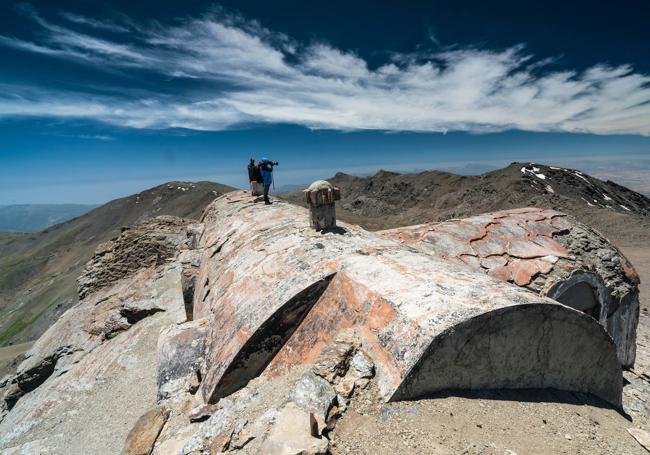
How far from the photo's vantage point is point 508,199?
3209 cm

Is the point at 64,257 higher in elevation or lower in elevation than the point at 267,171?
lower

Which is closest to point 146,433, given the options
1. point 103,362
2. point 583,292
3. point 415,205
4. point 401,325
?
point 401,325

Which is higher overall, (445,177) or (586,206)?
(445,177)

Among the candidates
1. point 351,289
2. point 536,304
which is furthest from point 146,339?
point 536,304

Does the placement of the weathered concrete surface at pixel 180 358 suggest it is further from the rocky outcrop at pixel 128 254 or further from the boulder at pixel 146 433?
the rocky outcrop at pixel 128 254

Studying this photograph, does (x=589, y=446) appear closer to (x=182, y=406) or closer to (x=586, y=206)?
(x=182, y=406)

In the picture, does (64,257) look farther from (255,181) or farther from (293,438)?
(293,438)

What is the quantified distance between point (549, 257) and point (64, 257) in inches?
3238

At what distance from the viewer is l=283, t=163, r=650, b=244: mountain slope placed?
2600 centimetres

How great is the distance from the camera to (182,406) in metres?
3.21

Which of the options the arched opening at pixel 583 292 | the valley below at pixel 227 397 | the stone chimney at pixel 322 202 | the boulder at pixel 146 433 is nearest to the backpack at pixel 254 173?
the valley below at pixel 227 397

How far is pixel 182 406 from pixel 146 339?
12.7 feet

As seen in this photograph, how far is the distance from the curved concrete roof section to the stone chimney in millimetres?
504

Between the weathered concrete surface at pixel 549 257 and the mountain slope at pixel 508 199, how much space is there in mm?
20456
